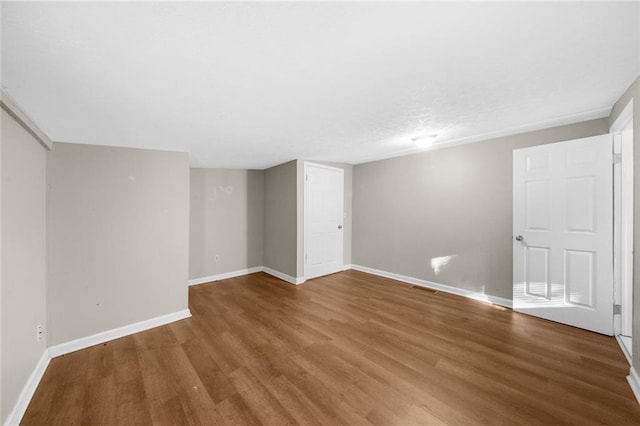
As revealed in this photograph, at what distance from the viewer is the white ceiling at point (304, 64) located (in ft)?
3.31

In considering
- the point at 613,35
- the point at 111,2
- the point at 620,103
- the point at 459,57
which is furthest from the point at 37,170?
the point at 620,103

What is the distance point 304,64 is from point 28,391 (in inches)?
122

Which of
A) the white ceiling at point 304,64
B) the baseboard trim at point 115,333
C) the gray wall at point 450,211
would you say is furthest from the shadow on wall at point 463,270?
the baseboard trim at point 115,333

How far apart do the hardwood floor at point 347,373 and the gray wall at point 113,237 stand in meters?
0.35

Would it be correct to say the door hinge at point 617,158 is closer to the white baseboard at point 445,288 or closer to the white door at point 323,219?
the white baseboard at point 445,288

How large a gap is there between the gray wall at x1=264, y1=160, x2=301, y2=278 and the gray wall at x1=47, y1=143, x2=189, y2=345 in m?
1.77

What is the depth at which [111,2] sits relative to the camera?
2.94 feet

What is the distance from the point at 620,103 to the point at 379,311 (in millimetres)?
3128

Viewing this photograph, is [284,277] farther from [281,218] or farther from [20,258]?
[20,258]

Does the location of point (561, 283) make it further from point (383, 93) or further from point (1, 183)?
point (1, 183)

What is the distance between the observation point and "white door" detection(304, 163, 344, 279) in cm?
440

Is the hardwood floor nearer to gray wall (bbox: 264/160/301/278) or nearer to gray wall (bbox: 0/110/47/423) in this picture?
gray wall (bbox: 0/110/47/423)

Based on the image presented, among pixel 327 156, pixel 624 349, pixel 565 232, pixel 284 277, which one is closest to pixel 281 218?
pixel 284 277

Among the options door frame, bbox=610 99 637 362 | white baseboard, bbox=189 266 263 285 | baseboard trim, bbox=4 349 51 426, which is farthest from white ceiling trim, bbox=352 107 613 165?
baseboard trim, bbox=4 349 51 426
